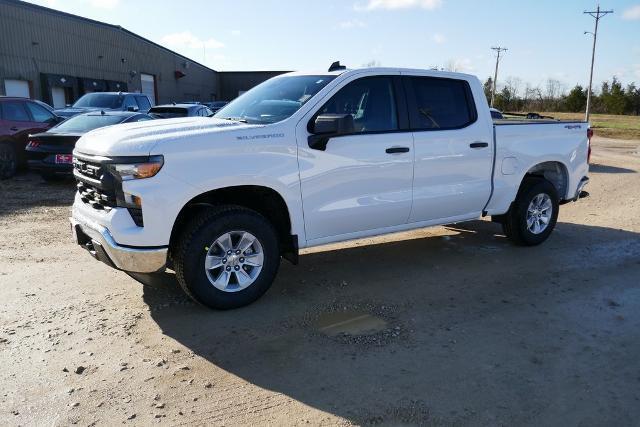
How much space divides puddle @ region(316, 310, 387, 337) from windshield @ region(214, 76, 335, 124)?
178 cm

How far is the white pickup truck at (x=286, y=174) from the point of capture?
13.4 feet

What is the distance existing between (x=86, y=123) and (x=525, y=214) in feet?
28.1

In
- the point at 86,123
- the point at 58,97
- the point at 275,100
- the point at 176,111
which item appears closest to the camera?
the point at 275,100

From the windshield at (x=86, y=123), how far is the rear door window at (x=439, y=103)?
7.36 m

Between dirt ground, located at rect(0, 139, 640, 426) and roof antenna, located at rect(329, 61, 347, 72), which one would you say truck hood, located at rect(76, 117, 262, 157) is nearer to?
dirt ground, located at rect(0, 139, 640, 426)

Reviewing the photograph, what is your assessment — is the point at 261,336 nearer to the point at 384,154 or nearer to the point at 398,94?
the point at 384,154

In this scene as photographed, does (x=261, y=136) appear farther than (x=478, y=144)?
No

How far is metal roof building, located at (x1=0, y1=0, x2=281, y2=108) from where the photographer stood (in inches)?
1027

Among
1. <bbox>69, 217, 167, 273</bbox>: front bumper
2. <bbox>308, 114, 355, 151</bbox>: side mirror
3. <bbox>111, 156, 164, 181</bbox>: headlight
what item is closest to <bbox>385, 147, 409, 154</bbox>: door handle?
<bbox>308, 114, 355, 151</bbox>: side mirror

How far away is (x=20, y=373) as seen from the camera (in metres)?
3.54

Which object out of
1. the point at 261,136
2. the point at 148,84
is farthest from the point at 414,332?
the point at 148,84

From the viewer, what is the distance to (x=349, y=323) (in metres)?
4.36

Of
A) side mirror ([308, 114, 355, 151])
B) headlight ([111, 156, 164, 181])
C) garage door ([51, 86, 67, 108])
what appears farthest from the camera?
garage door ([51, 86, 67, 108])

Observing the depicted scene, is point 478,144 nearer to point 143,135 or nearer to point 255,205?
point 255,205
